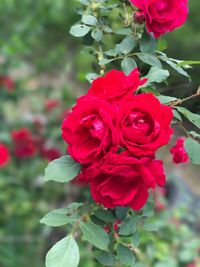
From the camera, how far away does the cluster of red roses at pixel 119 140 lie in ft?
2.63

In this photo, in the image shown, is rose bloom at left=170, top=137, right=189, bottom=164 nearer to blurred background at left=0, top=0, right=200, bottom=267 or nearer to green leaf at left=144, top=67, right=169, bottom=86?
green leaf at left=144, top=67, right=169, bottom=86

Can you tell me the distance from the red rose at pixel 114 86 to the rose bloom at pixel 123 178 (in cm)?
10

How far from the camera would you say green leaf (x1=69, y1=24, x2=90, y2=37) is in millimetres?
1067

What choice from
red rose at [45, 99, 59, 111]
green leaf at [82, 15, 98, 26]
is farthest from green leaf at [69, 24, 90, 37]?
red rose at [45, 99, 59, 111]

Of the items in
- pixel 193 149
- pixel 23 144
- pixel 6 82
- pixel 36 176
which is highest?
pixel 193 149

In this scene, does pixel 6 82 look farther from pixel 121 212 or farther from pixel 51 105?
pixel 121 212

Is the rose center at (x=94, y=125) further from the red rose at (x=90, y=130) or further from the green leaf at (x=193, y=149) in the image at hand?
the green leaf at (x=193, y=149)

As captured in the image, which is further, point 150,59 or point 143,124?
point 150,59

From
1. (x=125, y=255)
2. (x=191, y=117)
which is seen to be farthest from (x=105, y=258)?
(x=191, y=117)

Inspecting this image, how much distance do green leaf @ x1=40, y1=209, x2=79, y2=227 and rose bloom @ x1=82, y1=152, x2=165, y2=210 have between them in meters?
0.09

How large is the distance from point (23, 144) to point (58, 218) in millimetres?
1921

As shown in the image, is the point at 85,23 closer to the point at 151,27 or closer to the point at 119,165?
the point at 151,27

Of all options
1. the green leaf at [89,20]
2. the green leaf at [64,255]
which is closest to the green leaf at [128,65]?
the green leaf at [89,20]

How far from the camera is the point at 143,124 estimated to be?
820 mm
